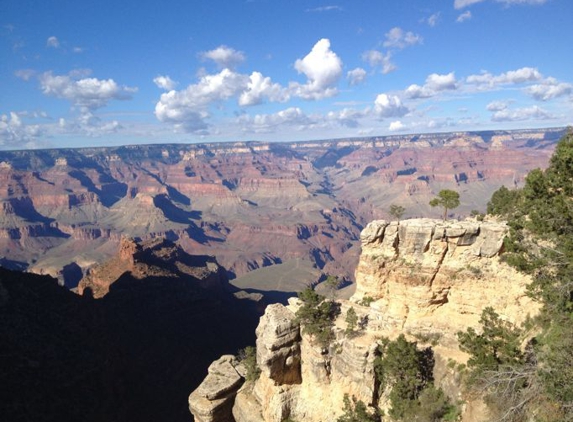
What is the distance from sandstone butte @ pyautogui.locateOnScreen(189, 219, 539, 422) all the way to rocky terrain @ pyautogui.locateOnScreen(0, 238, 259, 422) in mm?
26244

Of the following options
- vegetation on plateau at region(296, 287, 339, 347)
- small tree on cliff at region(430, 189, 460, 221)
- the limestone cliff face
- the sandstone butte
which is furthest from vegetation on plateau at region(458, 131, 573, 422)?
small tree on cliff at region(430, 189, 460, 221)

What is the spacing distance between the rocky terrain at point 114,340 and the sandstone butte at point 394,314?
2624 cm

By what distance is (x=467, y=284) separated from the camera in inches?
1242

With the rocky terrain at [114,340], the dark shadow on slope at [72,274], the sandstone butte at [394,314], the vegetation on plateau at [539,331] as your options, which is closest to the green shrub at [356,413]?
the sandstone butte at [394,314]

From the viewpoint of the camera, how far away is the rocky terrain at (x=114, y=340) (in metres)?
49.2

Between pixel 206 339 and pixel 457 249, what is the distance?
209 ft

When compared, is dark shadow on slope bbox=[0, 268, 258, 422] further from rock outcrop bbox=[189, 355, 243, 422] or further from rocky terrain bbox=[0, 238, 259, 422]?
rock outcrop bbox=[189, 355, 243, 422]

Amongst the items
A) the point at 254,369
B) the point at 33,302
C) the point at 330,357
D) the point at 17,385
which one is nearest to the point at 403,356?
the point at 330,357

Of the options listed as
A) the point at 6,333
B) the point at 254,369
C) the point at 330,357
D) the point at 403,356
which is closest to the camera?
the point at 403,356

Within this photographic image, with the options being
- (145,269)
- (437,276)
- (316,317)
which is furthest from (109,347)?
(437,276)

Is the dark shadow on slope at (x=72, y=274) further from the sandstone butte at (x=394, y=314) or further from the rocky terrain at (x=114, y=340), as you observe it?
the sandstone butte at (x=394, y=314)

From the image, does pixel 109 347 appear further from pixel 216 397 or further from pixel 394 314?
pixel 394 314

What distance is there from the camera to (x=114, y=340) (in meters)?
67.7

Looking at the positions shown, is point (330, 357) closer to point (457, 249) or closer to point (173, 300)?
point (457, 249)
